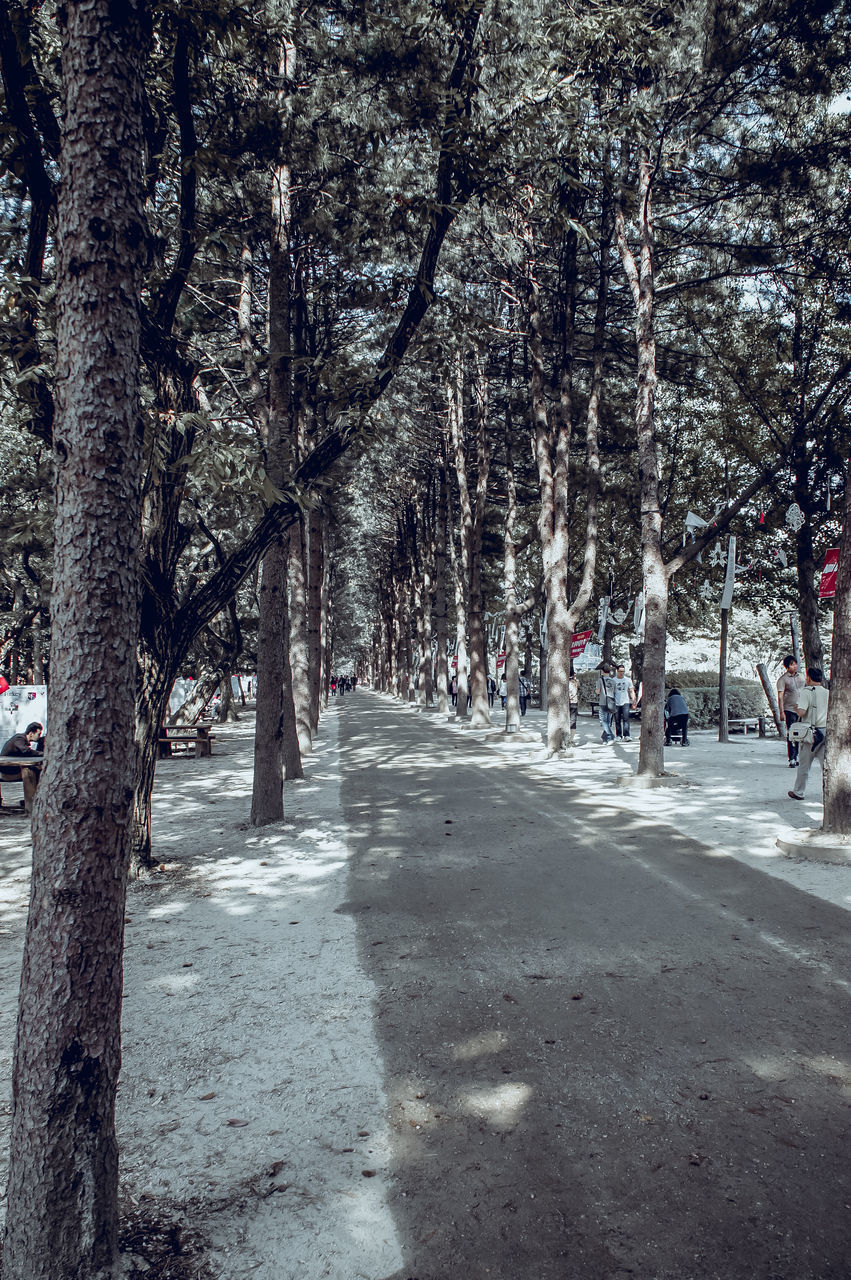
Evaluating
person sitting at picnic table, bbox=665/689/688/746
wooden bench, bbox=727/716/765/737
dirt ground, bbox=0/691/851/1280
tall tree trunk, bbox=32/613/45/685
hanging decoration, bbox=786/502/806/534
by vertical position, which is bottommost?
dirt ground, bbox=0/691/851/1280

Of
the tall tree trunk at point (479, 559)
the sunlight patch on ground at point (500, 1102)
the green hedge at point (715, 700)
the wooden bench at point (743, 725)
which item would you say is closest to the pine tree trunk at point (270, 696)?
the sunlight patch on ground at point (500, 1102)

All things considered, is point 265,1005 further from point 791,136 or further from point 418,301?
point 791,136

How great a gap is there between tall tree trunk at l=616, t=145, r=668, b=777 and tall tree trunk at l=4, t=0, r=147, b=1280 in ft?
36.4

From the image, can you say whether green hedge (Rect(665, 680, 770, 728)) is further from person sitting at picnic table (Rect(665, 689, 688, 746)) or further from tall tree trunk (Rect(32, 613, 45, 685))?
tall tree trunk (Rect(32, 613, 45, 685))

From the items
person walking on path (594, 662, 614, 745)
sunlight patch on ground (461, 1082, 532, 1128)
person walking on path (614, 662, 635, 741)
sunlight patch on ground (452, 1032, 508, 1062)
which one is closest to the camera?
sunlight patch on ground (461, 1082, 532, 1128)

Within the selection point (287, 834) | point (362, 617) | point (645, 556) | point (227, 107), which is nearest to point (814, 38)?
point (645, 556)

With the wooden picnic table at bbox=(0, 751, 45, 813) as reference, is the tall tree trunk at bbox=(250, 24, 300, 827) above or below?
above

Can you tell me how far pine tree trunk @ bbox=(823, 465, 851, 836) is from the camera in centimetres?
803

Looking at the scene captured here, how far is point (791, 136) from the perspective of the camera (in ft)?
42.7

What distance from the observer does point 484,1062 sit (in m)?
3.85

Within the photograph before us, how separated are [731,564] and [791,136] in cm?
869

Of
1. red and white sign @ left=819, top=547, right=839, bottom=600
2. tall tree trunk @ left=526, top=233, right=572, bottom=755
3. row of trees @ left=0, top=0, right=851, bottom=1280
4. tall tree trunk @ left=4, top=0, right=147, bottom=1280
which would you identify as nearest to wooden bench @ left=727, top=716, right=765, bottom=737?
row of trees @ left=0, top=0, right=851, bottom=1280

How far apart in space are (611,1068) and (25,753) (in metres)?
12.4

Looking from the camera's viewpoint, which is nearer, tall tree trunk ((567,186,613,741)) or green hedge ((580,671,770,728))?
tall tree trunk ((567,186,613,741))
